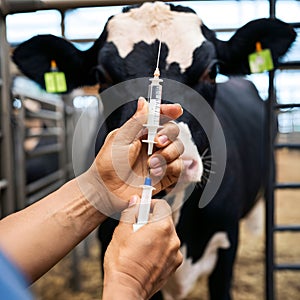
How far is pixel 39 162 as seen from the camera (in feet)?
12.6

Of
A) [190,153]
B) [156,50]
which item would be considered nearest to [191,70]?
[156,50]

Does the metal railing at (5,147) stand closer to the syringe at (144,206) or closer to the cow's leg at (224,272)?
the cow's leg at (224,272)

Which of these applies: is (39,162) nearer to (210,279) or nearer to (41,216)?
(210,279)

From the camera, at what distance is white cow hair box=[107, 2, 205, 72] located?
1.59 m

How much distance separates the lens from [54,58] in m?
1.95

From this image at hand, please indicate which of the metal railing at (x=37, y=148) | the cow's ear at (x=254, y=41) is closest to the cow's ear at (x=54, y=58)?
the metal railing at (x=37, y=148)

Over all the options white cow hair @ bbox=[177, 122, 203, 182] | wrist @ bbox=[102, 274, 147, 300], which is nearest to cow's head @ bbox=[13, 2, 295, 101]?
white cow hair @ bbox=[177, 122, 203, 182]

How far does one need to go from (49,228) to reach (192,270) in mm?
1277

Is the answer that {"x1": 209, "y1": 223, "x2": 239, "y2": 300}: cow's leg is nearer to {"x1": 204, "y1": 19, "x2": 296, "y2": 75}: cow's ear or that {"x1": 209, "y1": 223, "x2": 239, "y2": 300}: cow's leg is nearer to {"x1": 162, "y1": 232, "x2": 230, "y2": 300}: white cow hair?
{"x1": 162, "y1": 232, "x2": 230, "y2": 300}: white cow hair

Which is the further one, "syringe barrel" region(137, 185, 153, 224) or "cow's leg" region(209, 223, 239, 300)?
"cow's leg" region(209, 223, 239, 300)

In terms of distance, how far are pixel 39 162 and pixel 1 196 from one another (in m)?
1.73

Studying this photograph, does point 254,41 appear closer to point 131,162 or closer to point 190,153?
point 190,153

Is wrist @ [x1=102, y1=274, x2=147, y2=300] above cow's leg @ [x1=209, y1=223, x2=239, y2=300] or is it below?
above

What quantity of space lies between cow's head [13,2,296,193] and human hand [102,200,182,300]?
0.68 metres
